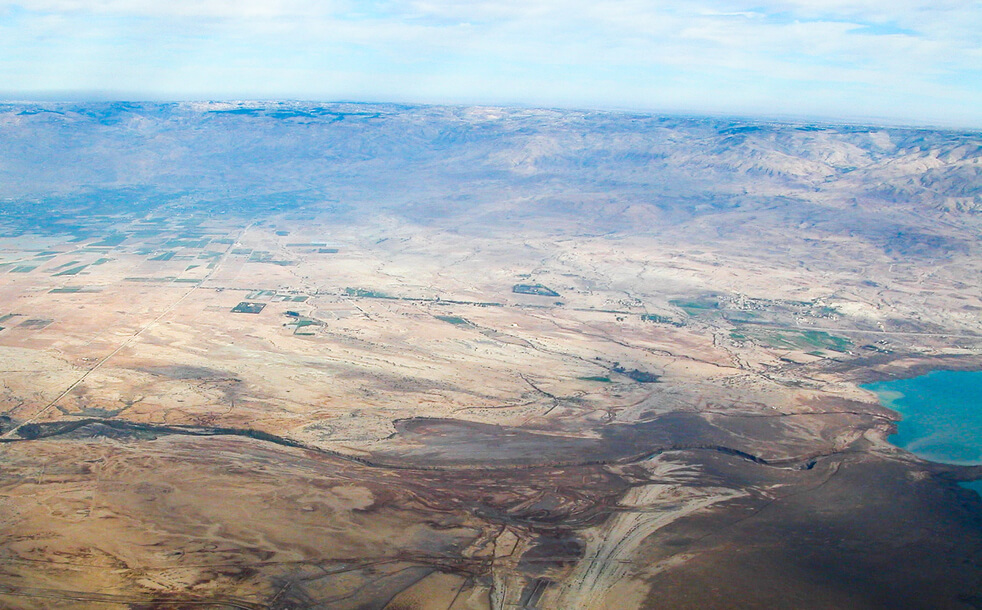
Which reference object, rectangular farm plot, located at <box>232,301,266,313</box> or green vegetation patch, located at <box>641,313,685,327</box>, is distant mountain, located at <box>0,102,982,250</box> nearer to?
green vegetation patch, located at <box>641,313,685,327</box>

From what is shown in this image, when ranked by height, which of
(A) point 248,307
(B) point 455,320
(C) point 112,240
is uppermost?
(C) point 112,240

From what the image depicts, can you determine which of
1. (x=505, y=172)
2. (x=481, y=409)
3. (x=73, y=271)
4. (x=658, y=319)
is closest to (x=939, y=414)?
(x=658, y=319)

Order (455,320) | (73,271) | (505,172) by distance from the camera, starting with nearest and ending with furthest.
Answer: (455,320), (73,271), (505,172)

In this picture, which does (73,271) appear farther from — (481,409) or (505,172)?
(505,172)

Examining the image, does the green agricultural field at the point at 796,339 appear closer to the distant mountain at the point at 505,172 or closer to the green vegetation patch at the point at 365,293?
the green vegetation patch at the point at 365,293

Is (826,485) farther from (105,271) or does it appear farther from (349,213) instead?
(349,213)

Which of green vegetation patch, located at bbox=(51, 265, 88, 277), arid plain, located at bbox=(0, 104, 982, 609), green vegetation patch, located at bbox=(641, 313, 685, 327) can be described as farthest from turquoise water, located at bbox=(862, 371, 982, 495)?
green vegetation patch, located at bbox=(51, 265, 88, 277)
